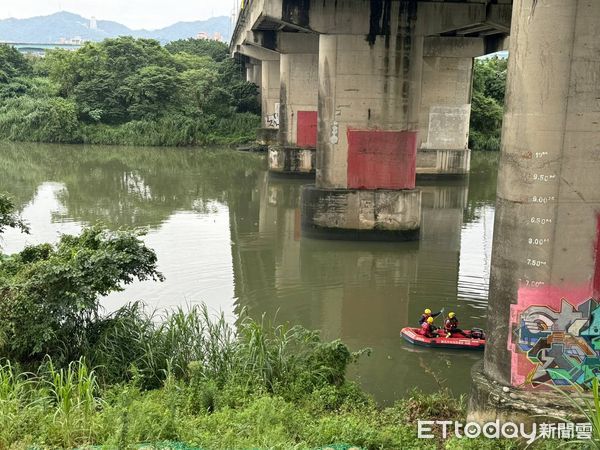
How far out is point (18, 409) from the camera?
6715 millimetres

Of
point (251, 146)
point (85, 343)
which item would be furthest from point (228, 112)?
point (85, 343)

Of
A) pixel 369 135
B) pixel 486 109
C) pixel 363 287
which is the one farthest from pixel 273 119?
pixel 363 287

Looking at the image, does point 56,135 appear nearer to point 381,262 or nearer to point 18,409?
point 381,262

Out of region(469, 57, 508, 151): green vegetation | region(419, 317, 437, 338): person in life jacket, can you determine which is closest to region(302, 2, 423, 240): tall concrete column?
region(419, 317, 437, 338): person in life jacket

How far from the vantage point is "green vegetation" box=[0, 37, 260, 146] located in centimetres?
5006

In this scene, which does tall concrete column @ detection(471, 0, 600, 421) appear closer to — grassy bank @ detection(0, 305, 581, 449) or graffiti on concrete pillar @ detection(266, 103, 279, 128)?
grassy bank @ detection(0, 305, 581, 449)

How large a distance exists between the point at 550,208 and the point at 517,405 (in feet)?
6.72

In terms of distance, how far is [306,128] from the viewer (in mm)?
33406

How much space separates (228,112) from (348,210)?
1379 inches

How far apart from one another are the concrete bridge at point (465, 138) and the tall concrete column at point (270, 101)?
117mm

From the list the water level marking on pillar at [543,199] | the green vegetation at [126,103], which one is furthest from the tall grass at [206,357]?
the green vegetation at [126,103]

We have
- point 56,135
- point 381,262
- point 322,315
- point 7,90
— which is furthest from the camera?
point 7,90

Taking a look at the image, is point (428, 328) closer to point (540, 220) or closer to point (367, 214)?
point (540, 220)

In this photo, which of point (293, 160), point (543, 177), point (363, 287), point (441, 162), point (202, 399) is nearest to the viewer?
point (543, 177)
